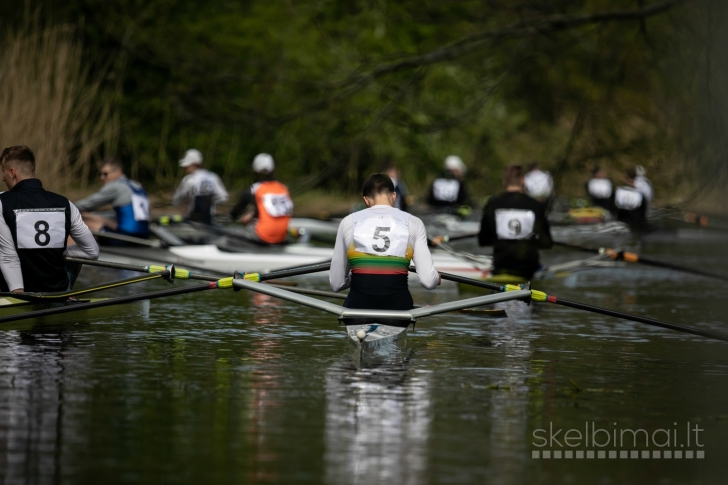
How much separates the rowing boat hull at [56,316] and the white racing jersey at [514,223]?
3.97m

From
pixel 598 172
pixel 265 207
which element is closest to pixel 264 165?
pixel 265 207

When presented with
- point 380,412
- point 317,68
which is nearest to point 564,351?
point 380,412

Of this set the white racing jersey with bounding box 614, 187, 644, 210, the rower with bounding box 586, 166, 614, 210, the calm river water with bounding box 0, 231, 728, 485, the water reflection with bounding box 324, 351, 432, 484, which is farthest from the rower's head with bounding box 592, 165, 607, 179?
the water reflection with bounding box 324, 351, 432, 484

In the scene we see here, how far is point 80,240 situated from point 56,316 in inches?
49.3

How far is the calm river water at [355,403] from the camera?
614 cm

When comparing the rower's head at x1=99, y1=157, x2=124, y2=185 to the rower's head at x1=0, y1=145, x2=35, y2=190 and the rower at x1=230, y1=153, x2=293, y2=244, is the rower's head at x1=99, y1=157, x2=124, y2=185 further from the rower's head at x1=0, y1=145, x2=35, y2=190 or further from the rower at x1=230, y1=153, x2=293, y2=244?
the rower's head at x1=0, y1=145, x2=35, y2=190

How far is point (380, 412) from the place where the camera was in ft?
24.3

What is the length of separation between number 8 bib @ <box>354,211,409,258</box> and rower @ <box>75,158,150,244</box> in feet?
22.9

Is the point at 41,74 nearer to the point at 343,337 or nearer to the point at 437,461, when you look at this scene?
the point at 343,337

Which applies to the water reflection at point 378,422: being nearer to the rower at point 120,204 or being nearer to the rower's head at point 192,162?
the rower at point 120,204

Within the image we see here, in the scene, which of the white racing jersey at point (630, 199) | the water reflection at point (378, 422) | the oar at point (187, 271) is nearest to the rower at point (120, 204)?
the oar at point (187, 271)

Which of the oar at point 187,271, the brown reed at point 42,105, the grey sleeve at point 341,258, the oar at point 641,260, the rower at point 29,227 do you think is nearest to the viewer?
the grey sleeve at point 341,258

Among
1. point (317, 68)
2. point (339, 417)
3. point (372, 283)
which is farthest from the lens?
point (317, 68)

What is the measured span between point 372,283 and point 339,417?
6.84ft
